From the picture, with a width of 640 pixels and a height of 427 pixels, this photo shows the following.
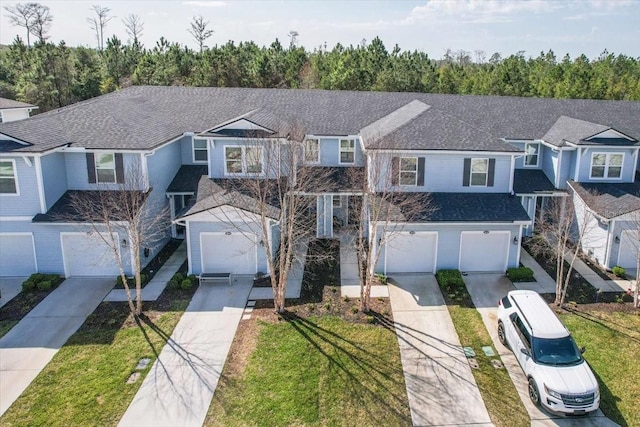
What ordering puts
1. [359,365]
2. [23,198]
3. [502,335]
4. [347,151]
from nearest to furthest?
[359,365] → [502,335] → [23,198] → [347,151]

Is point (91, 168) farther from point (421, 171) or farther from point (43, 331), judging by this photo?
point (421, 171)

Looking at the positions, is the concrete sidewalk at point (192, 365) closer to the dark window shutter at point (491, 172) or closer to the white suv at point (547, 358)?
the white suv at point (547, 358)

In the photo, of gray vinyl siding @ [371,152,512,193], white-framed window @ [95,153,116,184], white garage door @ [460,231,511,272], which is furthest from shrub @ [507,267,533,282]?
white-framed window @ [95,153,116,184]

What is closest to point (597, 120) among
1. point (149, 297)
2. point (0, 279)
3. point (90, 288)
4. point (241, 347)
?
point (241, 347)

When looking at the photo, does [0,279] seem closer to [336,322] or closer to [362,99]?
[336,322]

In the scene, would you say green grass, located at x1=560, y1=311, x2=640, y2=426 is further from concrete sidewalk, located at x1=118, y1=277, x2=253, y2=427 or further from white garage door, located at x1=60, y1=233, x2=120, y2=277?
white garage door, located at x1=60, y1=233, x2=120, y2=277

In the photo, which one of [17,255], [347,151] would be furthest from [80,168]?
[347,151]
